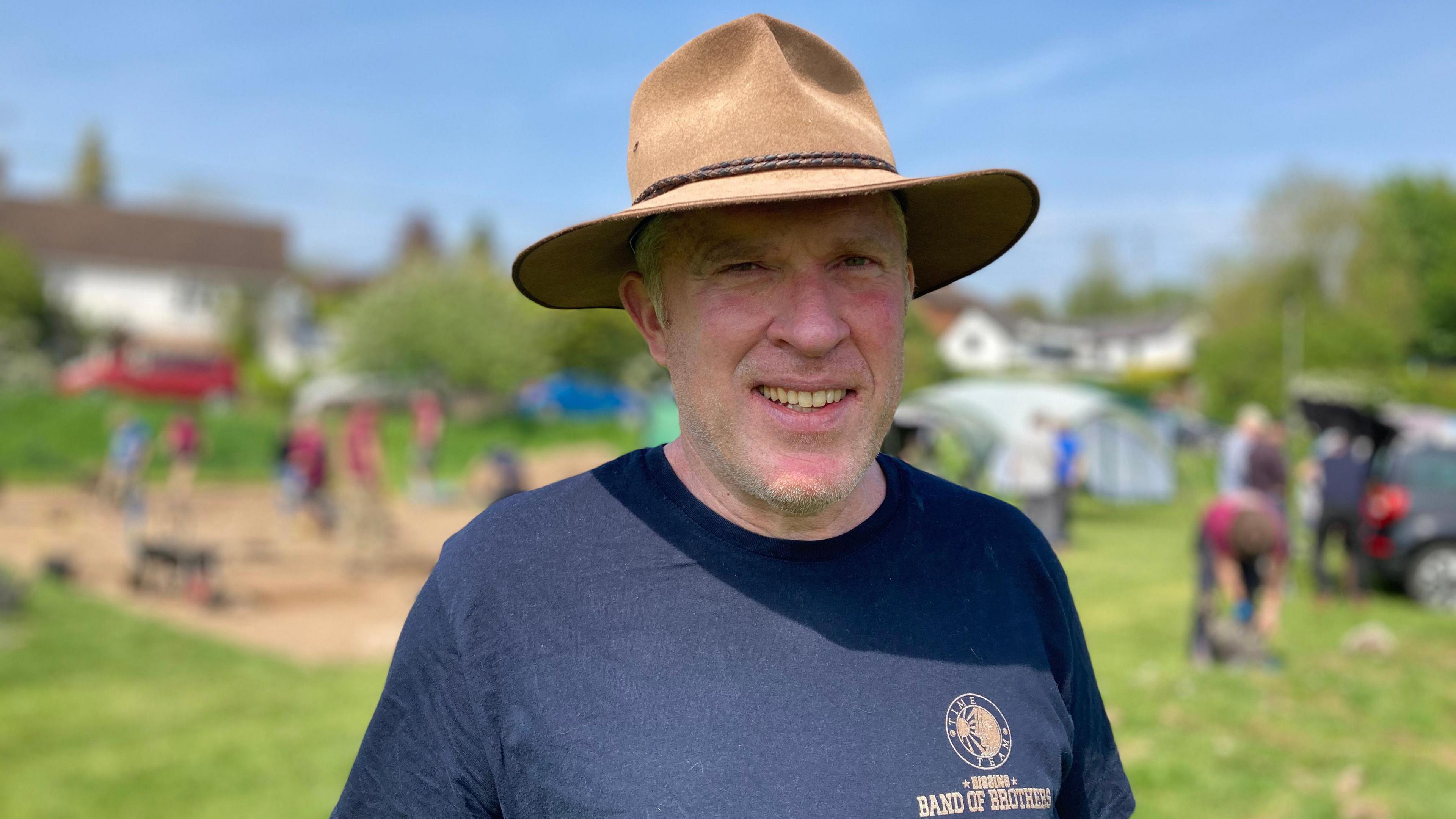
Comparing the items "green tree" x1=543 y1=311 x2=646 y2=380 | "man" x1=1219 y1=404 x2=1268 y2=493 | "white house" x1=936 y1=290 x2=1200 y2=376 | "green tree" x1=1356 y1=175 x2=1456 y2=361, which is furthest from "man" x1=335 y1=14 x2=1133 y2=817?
"green tree" x1=1356 y1=175 x2=1456 y2=361

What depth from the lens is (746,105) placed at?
1.62 meters

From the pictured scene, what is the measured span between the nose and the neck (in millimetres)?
215

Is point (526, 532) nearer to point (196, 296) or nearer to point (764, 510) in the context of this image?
point (764, 510)

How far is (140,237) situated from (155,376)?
88.1ft

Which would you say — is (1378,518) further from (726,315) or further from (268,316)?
(268,316)

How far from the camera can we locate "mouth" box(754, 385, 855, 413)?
5.32 ft

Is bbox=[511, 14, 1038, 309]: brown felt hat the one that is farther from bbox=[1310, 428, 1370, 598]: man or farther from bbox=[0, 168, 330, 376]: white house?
bbox=[0, 168, 330, 376]: white house

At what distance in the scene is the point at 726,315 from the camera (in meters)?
1.62

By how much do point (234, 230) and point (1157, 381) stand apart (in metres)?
45.8

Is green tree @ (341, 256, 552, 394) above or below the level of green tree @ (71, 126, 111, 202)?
below

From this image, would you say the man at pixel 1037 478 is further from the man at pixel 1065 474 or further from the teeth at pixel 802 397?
the teeth at pixel 802 397

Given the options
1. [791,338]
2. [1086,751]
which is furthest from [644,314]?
[1086,751]

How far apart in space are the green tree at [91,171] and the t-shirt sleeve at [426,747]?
8115 centimetres

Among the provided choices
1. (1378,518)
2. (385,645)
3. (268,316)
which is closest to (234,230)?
(268,316)
